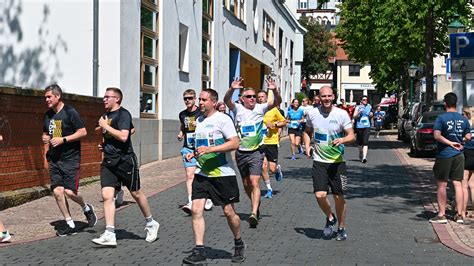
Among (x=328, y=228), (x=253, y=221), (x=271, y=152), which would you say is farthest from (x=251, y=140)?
(x=271, y=152)

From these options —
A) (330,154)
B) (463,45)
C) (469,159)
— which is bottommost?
(469,159)

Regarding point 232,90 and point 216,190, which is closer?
point 216,190

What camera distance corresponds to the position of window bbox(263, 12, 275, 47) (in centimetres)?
3812

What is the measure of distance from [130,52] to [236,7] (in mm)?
13325

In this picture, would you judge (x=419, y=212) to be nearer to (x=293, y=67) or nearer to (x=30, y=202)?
(x=30, y=202)

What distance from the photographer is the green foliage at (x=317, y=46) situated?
75250mm

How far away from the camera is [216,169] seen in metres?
7.25

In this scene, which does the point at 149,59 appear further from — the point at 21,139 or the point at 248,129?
the point at 248,129

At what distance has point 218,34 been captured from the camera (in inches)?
1043

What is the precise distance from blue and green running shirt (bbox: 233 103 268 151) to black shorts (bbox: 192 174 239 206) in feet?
8.47

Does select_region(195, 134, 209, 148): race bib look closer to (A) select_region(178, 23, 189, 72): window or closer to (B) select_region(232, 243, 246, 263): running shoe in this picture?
(B) select_region(232, 243, 246, 263): running shoe

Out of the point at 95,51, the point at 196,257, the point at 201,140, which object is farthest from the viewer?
the point at 95,51

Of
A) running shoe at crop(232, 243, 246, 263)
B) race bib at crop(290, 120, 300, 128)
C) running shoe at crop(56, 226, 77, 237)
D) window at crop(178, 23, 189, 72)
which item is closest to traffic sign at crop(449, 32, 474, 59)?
running shoe at crop(232, 243, 246, 263)

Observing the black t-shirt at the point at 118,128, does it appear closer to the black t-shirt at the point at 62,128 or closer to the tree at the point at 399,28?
the black t-shirt at the point at 62,128
